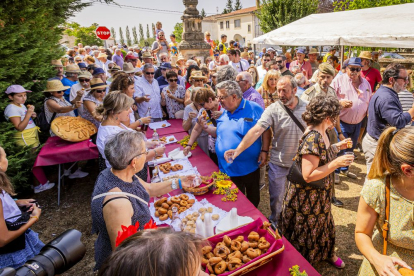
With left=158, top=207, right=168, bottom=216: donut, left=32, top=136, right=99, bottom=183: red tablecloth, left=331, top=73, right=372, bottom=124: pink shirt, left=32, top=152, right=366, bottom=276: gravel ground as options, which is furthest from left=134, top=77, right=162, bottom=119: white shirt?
left=331, top=73, right=372, bottom=124: pink shirt

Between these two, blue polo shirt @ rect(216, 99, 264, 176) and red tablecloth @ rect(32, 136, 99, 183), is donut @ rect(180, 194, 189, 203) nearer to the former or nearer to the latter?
blue polo shirt @ rect(216, 99, 264, 176)

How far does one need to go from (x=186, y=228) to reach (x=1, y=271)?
3.98ft

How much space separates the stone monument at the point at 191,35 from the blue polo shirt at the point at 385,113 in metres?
14.1

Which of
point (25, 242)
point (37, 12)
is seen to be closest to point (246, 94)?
point (25, 242)

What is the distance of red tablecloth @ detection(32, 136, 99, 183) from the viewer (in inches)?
146

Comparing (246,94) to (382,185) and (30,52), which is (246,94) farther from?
(30,52)

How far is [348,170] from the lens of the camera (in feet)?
15.6

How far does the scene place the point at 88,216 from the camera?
395cm

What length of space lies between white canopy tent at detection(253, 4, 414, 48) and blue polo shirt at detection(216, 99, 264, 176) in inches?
155

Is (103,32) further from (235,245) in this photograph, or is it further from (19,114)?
(235,245)

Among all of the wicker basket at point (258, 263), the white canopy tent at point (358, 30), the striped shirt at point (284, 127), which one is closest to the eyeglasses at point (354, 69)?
the white canopy tent at point (358, 30)

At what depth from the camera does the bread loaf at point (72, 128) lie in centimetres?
384

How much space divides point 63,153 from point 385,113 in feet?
16.2

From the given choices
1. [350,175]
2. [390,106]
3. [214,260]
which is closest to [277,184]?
[214,260]
